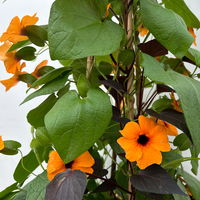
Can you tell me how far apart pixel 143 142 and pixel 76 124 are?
13cm

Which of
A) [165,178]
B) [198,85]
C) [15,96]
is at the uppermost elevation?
[198,85]

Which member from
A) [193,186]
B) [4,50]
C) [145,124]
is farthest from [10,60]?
[193,186]

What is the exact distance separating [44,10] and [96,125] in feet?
2.53

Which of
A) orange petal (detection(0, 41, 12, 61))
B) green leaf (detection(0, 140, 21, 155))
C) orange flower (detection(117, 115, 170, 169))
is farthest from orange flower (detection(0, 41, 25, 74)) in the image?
orange flower (detection(117, 115, 170, 169))

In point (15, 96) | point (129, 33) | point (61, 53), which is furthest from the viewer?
point (15, 96)

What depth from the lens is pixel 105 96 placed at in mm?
413

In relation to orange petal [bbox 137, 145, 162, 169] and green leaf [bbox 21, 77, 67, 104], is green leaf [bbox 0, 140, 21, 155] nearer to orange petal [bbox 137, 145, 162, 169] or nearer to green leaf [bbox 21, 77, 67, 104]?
green leaf [bbox 21, 77, 67, 104]

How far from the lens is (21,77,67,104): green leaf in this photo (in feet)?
1.58

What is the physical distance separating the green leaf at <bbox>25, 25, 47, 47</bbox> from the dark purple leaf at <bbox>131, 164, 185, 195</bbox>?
244 millimetres

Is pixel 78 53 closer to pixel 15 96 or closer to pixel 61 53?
pixel 61 53

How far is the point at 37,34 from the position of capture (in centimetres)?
52

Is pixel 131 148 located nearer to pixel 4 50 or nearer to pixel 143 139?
pixel 143 139

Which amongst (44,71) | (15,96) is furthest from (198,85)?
(15,96)

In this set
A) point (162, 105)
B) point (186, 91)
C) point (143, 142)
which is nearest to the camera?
point (186, 91)
